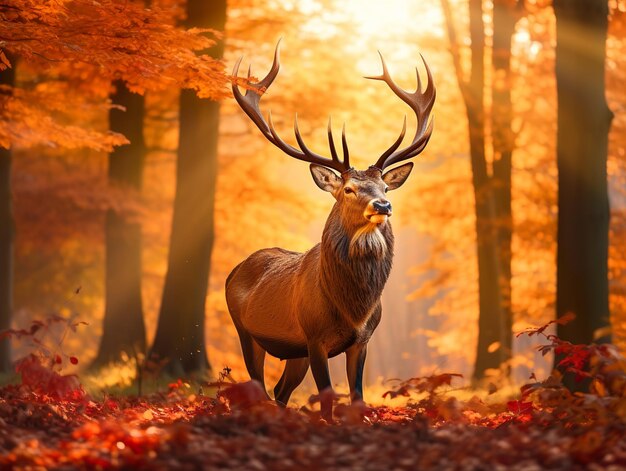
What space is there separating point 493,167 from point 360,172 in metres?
8.93

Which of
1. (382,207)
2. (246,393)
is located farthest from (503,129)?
(246,393)

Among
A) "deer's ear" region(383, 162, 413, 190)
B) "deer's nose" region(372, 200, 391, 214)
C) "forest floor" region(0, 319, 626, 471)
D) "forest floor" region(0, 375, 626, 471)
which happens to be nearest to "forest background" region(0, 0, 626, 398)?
"deer's ear" region(383, 162, 413, 190)

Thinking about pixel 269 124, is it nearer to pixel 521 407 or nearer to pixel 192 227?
pixel 521 407

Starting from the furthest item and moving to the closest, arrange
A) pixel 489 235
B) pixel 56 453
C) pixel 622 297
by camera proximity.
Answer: pixel 622 297
pixel 489 235
pixel 56 453

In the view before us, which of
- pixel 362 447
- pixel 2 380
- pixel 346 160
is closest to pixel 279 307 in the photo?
pixel 346 160

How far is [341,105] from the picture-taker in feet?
56.0

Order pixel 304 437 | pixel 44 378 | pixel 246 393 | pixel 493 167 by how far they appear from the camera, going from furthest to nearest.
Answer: pixel 493 167 → pixel 44 378 → pixel 246 393 → pixel 304 437

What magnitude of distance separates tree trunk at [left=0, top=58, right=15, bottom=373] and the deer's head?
7785 millimetres

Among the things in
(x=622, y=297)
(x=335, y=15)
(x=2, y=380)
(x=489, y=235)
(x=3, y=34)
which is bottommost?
(x=2, y=380)

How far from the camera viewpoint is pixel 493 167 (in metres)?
15.8

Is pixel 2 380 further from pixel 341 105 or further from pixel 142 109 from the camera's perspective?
pixel 341 105

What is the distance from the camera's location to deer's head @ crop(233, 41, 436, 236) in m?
7.03

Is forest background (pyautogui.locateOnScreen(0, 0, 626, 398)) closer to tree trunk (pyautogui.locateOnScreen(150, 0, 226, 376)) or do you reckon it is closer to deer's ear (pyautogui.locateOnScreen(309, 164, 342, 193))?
tree trunk (pyautogui.locateOnScreen(150, 0, 226, 376))

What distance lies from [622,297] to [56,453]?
13.7m
